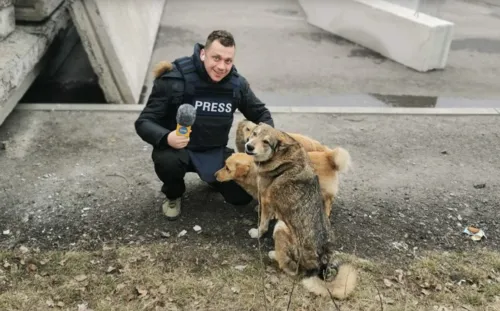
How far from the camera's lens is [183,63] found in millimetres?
3949

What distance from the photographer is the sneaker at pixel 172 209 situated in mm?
4312

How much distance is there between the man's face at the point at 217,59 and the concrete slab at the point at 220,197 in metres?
1.30

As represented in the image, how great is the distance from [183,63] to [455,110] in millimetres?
4399

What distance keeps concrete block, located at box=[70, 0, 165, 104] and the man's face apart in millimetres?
2607

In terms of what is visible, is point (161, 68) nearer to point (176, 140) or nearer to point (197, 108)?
point (197, 108)

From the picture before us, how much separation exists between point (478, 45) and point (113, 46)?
7.46 metres

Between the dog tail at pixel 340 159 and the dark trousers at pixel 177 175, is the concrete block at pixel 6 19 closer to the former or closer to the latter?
the dark trousers at pixel 177 175

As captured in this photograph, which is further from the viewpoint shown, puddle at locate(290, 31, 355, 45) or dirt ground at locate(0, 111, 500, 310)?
puddle at locate(290, 31, 355, 45)

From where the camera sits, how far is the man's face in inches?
146

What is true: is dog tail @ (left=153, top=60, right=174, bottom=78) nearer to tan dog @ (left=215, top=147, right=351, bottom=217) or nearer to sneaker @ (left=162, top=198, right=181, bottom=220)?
tan dog @ (left=215, top=147, right=351, bottom=217)

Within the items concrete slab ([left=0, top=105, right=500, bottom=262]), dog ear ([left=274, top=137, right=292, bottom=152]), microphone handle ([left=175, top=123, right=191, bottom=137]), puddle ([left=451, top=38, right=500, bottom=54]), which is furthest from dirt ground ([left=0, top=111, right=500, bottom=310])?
puddle ([left=451, top=38, right=500, bottom=54])

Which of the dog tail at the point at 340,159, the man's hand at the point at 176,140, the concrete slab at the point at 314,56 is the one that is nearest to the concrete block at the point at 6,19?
the concrete slab at the point at 314,56

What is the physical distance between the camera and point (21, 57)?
5.57 meters

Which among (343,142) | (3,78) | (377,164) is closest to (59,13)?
(3,78)
